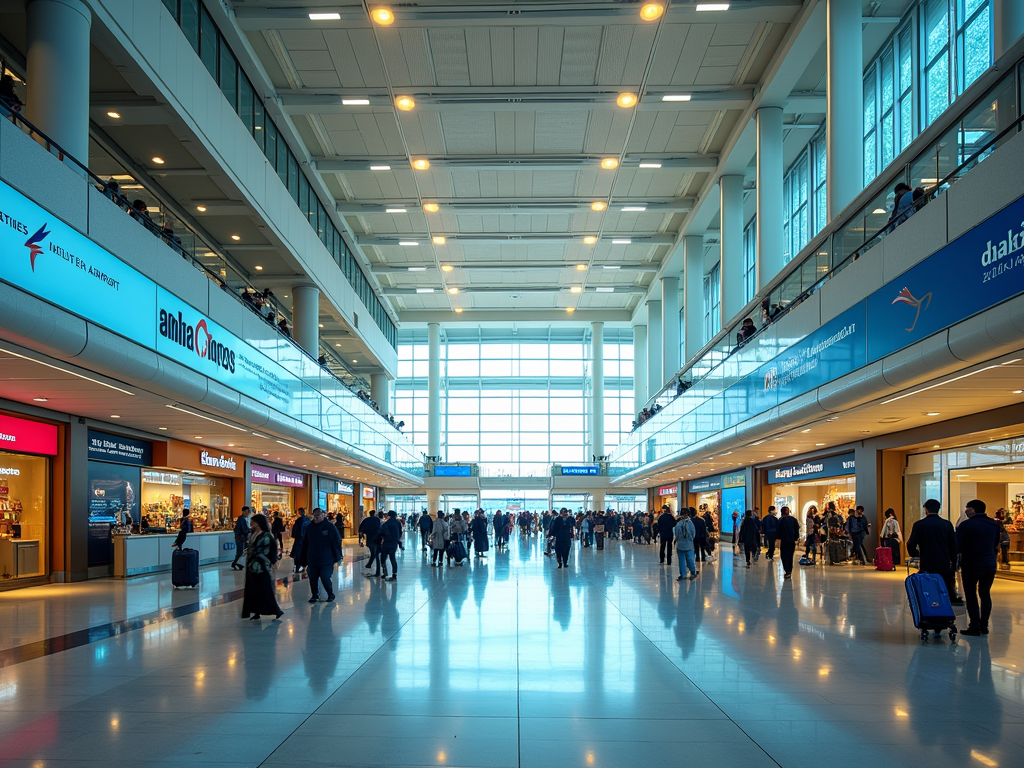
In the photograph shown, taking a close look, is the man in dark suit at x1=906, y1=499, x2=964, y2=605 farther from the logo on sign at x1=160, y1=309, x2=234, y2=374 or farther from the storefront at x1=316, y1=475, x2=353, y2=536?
the storefront at x1=316, y1=475, x2=353, y2=536

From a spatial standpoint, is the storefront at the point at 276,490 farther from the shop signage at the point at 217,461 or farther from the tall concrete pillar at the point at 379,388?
the tall concrete pillar at the point at 379,388

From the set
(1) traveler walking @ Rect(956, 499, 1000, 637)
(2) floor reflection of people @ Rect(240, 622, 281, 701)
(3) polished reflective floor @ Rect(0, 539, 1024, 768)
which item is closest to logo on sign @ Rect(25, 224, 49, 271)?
(3) polished reflective floor @ Rect(0, 539, 1024, 768)

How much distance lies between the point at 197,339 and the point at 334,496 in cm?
2861

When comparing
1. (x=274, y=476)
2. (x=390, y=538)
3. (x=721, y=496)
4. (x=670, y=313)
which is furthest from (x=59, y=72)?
(x=670, y=313)

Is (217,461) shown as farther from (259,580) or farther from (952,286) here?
(952,286)

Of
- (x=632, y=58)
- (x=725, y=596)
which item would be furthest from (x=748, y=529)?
(x=632, y=58)

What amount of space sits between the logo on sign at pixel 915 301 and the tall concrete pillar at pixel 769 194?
450 inches

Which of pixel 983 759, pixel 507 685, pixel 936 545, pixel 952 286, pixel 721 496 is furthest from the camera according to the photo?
pixel 721 496

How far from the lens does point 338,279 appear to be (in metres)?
33.2

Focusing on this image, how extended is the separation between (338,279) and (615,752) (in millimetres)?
29621

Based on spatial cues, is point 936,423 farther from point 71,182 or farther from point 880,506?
point 71,182

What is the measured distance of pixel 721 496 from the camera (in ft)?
119

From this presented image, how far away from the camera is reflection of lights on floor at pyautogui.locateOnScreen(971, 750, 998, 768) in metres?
4.95

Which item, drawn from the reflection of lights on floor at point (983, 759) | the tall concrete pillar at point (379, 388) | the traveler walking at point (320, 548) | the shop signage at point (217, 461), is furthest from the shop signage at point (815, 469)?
the tall concrete pillar at point (379, 388)
